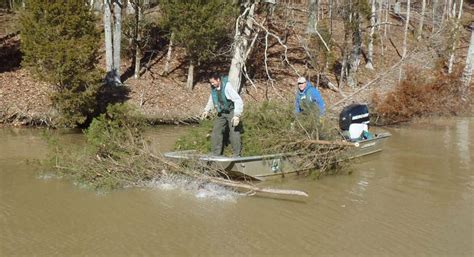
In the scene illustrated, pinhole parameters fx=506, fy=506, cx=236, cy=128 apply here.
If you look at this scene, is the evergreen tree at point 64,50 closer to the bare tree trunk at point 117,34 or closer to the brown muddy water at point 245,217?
the bare tree trunk at point 117,34

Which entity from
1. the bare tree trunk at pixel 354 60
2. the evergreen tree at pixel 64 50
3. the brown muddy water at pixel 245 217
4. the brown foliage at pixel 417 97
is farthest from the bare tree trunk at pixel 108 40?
the bare tree trunk at pixel 354 60

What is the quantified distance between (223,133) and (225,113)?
439 millimetres

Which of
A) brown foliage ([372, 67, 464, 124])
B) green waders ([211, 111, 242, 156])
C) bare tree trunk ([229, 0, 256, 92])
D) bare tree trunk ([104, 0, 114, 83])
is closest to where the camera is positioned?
green waders ([211, 111, 242, 156])

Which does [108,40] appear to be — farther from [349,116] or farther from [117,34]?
[349,116]

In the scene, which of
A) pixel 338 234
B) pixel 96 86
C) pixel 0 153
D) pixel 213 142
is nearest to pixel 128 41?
pixel 96 86

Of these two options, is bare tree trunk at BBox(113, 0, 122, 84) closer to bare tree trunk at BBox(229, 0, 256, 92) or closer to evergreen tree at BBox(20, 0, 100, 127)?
evergreen tree at BBox(20, 0, 100, 127)

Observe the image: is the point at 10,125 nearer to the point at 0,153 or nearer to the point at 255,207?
the point at 0,153

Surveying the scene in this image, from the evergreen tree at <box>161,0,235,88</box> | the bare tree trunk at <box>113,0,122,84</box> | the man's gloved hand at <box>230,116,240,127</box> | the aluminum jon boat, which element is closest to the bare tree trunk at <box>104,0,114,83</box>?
the bare tree trunk at <box>113,0,122,84</box>

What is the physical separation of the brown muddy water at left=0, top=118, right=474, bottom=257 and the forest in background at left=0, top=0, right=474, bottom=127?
13.7 ft

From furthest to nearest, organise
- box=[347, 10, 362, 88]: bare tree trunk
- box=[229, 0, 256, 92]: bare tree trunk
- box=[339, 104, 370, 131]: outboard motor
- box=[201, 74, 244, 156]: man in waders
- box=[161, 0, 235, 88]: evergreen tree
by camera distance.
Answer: box=[347, 10, 362, 88]: bare tree trunk < box=[161, 0, 235, 88]: evergreen tree < box=[229, 0, 256, 92]: bare tree trunk < box=[339, 104, 370, 131]: outboard motor < box=[201, 74, 244, 156]: man in waders

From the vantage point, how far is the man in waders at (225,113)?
925 cm

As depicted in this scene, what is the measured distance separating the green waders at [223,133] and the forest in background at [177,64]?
11.4 feet

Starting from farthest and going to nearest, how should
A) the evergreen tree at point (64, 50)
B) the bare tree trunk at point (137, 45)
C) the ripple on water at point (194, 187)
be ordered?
the bare tree trunk at point (137, 45), the evergreen tree at point (64, 50), the ripple on water at point (194, 187)

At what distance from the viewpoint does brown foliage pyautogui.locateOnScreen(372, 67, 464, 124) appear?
16328 millimetres
